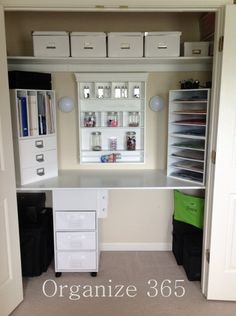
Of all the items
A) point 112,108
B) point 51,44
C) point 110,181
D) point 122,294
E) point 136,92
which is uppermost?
point 51,44

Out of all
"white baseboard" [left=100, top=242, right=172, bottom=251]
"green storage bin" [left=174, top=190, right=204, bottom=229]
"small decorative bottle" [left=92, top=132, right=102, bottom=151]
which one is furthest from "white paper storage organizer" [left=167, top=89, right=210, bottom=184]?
"white baseboard" [left=100, top=242, right=172, bottom=251]

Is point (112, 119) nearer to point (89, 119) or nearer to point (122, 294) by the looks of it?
point (89, 119)

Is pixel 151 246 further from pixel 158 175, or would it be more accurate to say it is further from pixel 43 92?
pixel 43 92

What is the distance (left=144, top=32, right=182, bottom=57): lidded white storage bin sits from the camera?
210cm

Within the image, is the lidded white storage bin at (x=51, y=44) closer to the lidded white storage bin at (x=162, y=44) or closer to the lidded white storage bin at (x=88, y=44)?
the lidded white storage bin at (x=88, y=44)

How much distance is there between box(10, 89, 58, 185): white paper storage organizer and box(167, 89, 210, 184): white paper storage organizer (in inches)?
39.7

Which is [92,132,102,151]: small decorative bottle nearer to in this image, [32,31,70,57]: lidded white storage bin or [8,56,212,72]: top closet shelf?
[8,56,212,72]: top closet shelf

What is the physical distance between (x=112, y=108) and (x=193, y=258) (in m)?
1.45

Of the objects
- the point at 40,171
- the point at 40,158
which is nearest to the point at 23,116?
the point at 40,158

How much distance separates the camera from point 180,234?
2.52 meters

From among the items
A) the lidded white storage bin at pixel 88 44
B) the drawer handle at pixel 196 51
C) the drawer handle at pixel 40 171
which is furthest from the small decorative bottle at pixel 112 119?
the drawer handle at pixel 196 51

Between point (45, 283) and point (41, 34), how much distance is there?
1960 mm

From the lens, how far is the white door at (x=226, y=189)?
69.7 inches

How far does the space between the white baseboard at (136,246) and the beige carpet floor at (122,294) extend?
0.56 feet
